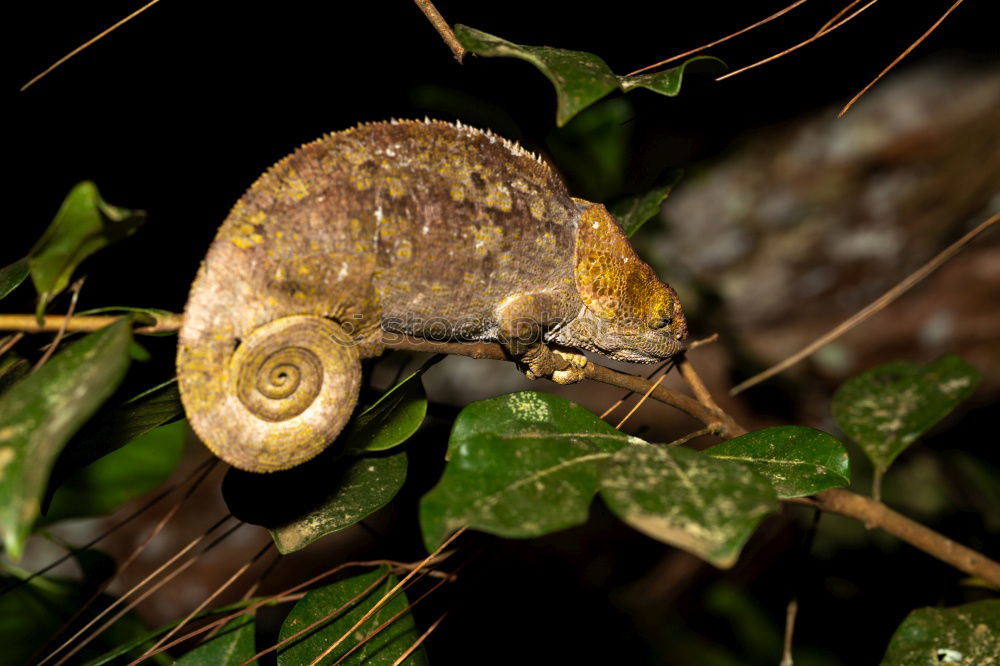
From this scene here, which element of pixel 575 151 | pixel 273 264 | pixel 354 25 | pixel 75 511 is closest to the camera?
pixel 273 264

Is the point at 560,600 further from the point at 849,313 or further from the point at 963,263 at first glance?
the point at 963,263

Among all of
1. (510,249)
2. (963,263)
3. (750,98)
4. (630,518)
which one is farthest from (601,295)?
(963,263)

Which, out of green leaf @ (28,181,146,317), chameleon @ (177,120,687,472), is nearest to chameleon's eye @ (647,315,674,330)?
chameleon @ (177,120,687,472)

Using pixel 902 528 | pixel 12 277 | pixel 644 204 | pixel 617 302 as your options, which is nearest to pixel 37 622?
pixel 12 277

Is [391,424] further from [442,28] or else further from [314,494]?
[442,28]

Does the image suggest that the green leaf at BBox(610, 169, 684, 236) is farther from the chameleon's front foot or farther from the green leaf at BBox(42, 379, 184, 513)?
the green leaf at BBox(42, 379, 184, 513)

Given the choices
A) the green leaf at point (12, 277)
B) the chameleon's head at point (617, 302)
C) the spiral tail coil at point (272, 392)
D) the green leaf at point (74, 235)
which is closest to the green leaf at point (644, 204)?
the chameleon's head at point (617, 302)

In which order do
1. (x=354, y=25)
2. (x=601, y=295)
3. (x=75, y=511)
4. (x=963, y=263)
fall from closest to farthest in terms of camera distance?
(x=601, y=295) < (x=75, y=511) < (x=354, y=25) < (x=963, y=263)

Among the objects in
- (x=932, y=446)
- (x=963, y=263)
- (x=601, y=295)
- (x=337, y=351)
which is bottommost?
(x=932, y=446)
